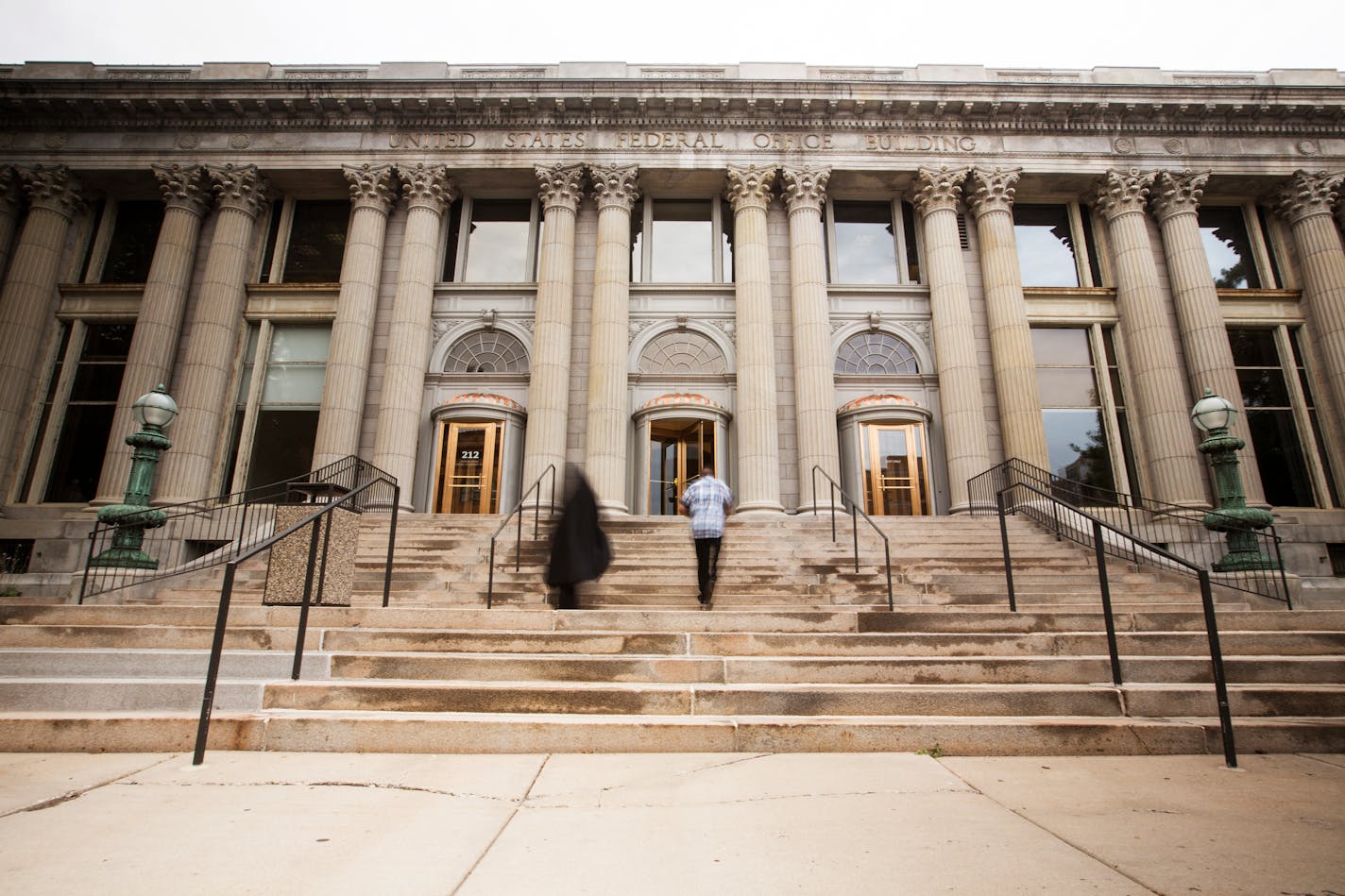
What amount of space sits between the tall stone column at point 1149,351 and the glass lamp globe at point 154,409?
21336mm

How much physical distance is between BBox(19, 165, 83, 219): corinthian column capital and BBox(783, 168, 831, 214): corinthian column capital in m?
19.4

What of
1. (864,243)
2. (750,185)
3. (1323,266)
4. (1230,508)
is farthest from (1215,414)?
(750,185)

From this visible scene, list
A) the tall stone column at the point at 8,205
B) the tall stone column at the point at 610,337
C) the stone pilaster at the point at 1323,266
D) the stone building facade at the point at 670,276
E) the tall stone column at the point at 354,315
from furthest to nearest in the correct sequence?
the tall stone column at the point at 8,205
the stone pilaster at the point at 1323,266
the stone building facade at the point at 670,276
the tall stone column at the point at 354,315
the tall stone column at the point at 610,337

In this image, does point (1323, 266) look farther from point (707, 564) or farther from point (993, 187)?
point (707, 564)

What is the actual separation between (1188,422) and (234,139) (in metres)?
25.9

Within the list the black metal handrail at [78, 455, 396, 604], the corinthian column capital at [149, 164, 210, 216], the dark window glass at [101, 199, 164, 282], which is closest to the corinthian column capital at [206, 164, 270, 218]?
the corinthian column capital at [149, 164, 210, 216]

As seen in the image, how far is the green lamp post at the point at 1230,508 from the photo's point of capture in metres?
10.7

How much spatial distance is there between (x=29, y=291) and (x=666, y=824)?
2223cm

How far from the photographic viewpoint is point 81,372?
17.4 m

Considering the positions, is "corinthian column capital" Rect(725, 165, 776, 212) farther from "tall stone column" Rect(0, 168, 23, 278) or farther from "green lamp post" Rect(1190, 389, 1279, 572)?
"tall stone column" Rect(0, 168, 23, 278)

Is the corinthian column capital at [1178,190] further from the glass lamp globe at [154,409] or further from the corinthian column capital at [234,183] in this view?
the corinthian column capital at [234,183]

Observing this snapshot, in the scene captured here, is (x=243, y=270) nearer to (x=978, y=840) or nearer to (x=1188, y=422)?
(x=978, y=840)

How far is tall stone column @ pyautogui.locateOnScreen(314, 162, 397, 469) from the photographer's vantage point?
1581cm

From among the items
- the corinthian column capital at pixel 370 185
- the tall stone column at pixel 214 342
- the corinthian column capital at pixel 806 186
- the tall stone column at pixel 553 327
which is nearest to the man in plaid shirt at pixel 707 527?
the tall stone column at pixel 553 327
